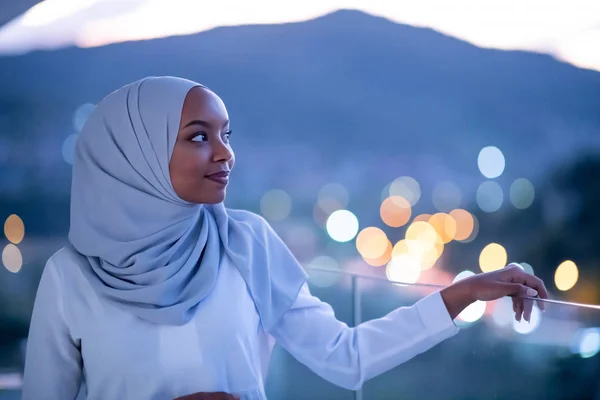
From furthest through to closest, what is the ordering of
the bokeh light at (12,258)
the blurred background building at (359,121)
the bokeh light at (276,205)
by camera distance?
the bokeh light at (276,205)
the blurred background building at (359,121)
the bokeh light at (12,258)

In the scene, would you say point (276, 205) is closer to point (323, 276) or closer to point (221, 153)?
point (323, 276)

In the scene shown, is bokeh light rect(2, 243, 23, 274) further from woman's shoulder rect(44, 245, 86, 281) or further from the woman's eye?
the woman's eye

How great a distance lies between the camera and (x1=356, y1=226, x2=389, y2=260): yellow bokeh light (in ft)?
10.7

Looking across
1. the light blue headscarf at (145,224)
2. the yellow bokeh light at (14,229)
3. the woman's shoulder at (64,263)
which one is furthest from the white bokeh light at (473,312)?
the yellow bokeh light at (14,229)

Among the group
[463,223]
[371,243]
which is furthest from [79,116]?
[463,223]

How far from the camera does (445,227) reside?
3.37 meters

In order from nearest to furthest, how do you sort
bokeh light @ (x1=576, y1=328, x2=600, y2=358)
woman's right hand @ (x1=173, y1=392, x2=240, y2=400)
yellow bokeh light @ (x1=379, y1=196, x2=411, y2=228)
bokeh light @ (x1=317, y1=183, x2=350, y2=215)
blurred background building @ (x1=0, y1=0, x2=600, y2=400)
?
woman's right hand @ (x1=173, y1=392, x2=240, y2=400) → bokeh light @ (x1=576, y1=328, x2=600, y2=358) → blurred background building @ (x1=0, y1=0, x2=600, y2=400) → bokeh light @ (x1=317, y1=183, x2=350, y2=215) → yellow bokeh light @ (x1=379, y1=196, x2=411, y2=228)

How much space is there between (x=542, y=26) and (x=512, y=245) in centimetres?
104

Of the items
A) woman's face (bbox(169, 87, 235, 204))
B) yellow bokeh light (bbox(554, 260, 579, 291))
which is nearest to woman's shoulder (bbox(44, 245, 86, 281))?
woman's face (bbox(169, 87, 235, 204))

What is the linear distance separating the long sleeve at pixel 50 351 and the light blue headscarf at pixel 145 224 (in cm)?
7

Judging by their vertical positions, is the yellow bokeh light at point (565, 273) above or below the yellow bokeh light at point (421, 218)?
below

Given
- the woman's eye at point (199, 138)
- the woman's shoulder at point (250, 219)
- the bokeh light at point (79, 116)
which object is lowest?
the woman's shoulder at point (250, 219)

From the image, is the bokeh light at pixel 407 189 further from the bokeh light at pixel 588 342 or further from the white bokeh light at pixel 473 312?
the bokeh light at pixel 588 342

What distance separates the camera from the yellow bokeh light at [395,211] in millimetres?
3281
